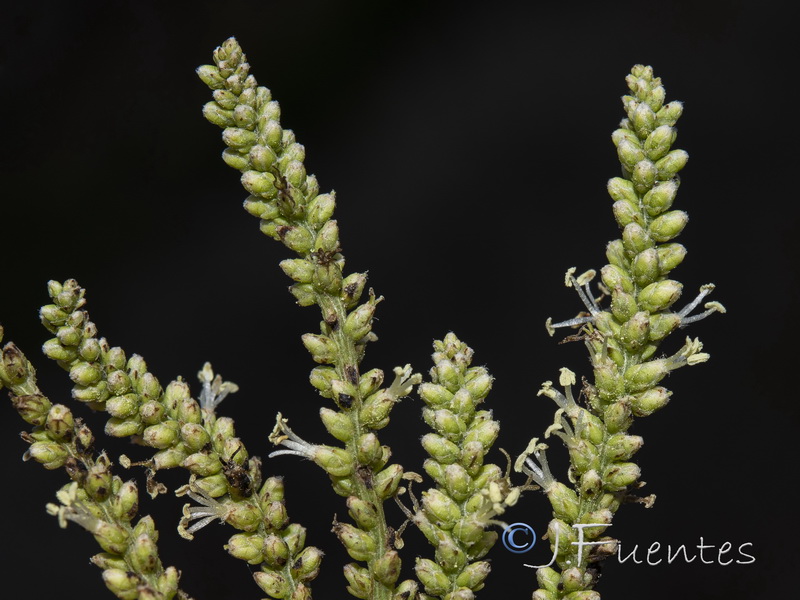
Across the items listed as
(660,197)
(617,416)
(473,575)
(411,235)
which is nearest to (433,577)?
(473,575)

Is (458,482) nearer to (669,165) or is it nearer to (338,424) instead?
(338,424)

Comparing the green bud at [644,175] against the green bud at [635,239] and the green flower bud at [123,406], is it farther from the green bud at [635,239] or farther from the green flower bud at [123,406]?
the green flower bud at [123,406]

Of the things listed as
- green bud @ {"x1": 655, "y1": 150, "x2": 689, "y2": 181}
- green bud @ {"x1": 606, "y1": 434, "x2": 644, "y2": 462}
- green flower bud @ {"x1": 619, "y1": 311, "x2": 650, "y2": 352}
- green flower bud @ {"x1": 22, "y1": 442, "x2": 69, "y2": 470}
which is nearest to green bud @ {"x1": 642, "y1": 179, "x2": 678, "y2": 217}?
green bud @ {"x1": 655, "y1": 150, "x2": 689, "y2": 181}

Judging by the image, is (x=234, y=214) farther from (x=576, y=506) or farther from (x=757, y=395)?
(x=576, y=506)

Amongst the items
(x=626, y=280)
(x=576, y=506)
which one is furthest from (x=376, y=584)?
(x=626, y=280)

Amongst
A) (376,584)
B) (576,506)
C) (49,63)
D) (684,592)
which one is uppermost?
(49,63)

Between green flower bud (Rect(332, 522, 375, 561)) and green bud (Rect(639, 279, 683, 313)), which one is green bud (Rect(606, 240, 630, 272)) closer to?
green bud (Rect(639, 279, 683, 313))
